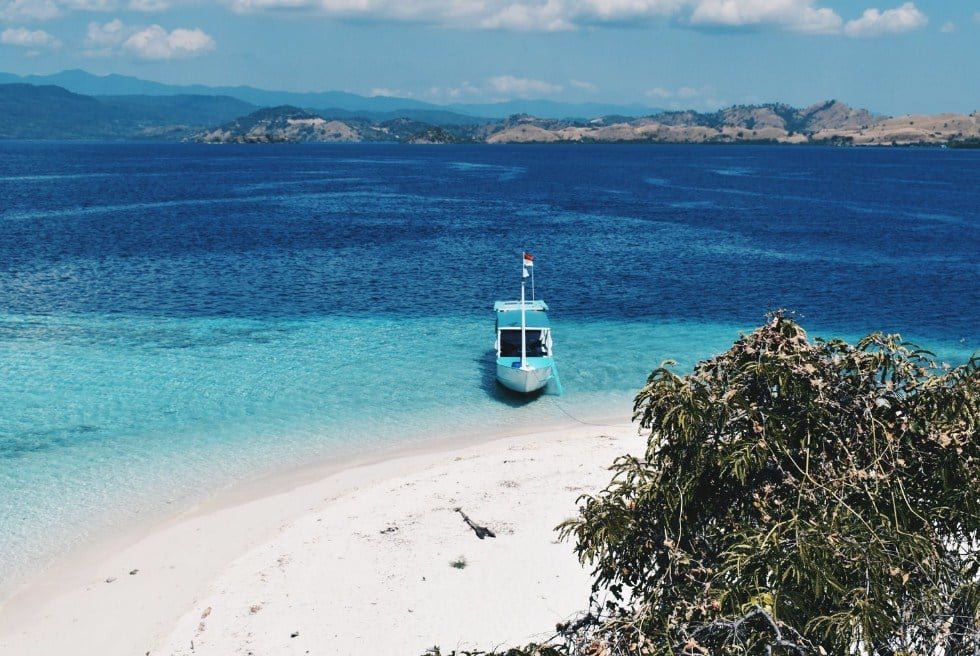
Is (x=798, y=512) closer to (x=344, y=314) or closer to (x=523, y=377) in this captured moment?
(x=523, y=377)

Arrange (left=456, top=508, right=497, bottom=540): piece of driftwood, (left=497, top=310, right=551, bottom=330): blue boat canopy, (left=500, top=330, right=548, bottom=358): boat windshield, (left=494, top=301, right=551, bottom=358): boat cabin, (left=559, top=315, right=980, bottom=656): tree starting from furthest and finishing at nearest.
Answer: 1. (left=497, top=310, right=551, bottom=330): blue boat canopy
2. (left=494, top=301, right=551, bottom=358): boat cabin
3. (left=500, top=330, right=548, bottom=358): boat windshield
4. (left=456, top=508, right=497, bottom=540): piece of driftwood
5. (left=559, top=315, right=980, bottom=656): tree

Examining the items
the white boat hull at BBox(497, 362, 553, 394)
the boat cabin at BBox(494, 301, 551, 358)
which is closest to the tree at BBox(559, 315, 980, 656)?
the white boat hull at BBox(497, 362, 553, 394)

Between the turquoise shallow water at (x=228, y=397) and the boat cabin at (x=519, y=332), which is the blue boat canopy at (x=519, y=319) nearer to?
the boat cabin at (x=519, y=332)

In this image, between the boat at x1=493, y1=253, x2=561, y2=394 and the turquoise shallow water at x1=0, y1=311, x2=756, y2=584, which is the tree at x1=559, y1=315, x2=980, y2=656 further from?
the boat at x1=493, y1=253, x2=561, y2=394

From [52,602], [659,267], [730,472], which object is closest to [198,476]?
[52,602]

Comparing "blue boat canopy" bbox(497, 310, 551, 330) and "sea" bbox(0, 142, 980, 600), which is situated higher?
"blue boat canopy" bbox(497, 310, 551, 330)

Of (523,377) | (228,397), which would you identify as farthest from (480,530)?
(228,397)

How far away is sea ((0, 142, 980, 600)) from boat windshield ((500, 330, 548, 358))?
169 cm

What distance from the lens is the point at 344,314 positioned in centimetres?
5078

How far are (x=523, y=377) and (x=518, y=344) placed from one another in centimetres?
524

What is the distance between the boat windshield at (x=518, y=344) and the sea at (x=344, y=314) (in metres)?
1.69

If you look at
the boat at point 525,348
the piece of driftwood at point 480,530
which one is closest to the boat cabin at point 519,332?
the boat at point 525,348

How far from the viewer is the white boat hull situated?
114ft

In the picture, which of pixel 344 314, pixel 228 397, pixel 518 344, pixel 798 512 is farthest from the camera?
pixel 344 314
